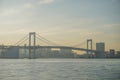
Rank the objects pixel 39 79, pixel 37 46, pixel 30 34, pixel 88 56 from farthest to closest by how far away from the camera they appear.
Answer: pixel 88 56
pixel 30 34
pixel 37 46
pixel 39 79

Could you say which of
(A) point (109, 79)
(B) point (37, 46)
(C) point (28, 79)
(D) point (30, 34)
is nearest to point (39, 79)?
(C) point (28, 79)

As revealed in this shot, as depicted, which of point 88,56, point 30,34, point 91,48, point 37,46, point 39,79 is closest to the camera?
point 39,79

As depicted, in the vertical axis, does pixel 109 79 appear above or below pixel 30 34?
below

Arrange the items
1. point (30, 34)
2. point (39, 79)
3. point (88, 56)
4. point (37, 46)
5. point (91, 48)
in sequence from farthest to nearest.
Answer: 1. point (88, 56)
2. point (91, 48)
3. point (30, 34)
4. point (37, 46)
5. point (39, 79)

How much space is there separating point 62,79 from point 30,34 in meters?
84.7

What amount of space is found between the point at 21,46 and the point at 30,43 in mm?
3091

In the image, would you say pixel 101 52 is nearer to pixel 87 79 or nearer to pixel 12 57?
pixel 12 57

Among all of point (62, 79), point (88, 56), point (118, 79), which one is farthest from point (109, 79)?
point (88, 56)

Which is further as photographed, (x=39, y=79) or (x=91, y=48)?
(x=91, y=48)

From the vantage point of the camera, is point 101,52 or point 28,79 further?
point 101,52

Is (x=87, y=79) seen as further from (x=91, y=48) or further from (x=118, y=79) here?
(x=91, y=48)

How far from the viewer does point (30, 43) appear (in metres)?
103

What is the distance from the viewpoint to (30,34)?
112 meters

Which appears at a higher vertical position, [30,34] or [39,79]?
[30,34]
